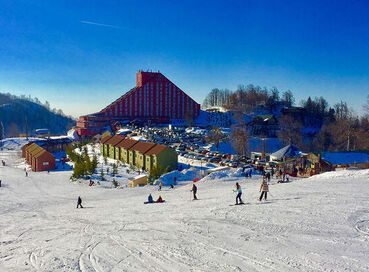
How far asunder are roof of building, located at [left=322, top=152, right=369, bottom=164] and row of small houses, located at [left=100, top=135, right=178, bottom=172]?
1626 cm

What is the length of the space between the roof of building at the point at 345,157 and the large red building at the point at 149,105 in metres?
52.8

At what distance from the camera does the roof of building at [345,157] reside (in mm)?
26752

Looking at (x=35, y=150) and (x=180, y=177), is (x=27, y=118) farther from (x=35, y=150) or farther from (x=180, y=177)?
(x=180, y=177)

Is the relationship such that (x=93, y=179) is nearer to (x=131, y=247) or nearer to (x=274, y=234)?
(x=131, y=247)

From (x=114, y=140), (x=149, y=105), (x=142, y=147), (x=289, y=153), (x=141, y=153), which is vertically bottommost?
(x=141, y=153)

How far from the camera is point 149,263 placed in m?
7.05

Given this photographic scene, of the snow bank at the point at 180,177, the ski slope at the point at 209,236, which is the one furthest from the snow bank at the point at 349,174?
the snow bank at the point at 180,177

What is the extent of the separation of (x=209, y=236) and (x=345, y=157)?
80.2ft

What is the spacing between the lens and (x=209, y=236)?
8703 mm

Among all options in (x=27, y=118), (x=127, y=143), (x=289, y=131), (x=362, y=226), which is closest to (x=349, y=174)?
(x=362, y=226)

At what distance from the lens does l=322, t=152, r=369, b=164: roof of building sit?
26.8 m

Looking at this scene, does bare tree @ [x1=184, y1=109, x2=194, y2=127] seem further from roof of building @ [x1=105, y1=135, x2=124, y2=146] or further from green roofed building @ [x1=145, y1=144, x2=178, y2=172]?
green roofed building @ [x1=145, y1=144, x2=178, y2=172]

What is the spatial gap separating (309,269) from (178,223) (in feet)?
17.4

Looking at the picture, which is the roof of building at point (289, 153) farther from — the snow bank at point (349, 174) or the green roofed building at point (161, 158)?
the green roofed building at point (161, 158)
